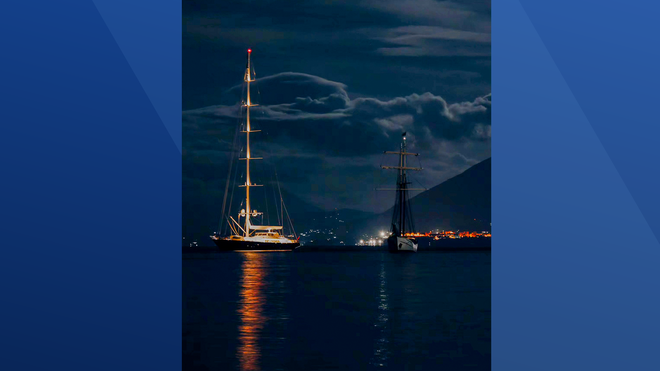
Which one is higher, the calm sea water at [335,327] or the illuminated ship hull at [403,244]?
the calm sea water at [335,327]

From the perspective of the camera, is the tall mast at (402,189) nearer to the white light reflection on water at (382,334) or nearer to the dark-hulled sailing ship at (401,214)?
the dark-hulled sailing ship at (401,214)

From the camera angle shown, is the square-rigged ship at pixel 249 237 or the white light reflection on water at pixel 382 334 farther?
the square-rigged ship at pixel 249 237

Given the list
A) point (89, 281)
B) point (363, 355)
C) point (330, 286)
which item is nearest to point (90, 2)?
point (89, 281)

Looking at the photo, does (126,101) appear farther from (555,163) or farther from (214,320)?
(214,320)

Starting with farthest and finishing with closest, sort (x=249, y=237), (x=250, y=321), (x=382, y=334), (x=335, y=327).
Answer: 1. (x=249, y=237)
2. (x=250, y=321)
3. (x=335, y=327)
4. (x=382, y=334)

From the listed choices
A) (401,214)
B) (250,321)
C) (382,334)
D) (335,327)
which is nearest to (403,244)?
(401,214)

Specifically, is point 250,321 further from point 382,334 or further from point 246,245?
point 246,245

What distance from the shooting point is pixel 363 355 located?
9.27 meters

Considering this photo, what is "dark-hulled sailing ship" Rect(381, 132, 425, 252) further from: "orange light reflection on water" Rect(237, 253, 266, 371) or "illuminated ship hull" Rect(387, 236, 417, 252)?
"orange light reflection on water" Rect(237, 253, 266, 371)

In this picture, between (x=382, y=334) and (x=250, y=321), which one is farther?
(x=250, y=321)

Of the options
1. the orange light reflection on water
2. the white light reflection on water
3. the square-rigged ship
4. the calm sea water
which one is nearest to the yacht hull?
the square-rigged ship

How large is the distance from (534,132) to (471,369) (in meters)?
3.11

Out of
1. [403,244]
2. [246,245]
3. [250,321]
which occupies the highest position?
[250,321]

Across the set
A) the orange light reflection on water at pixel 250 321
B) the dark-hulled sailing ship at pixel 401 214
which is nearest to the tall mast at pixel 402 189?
the dark-hulled sailing ship at pixel 401 214
